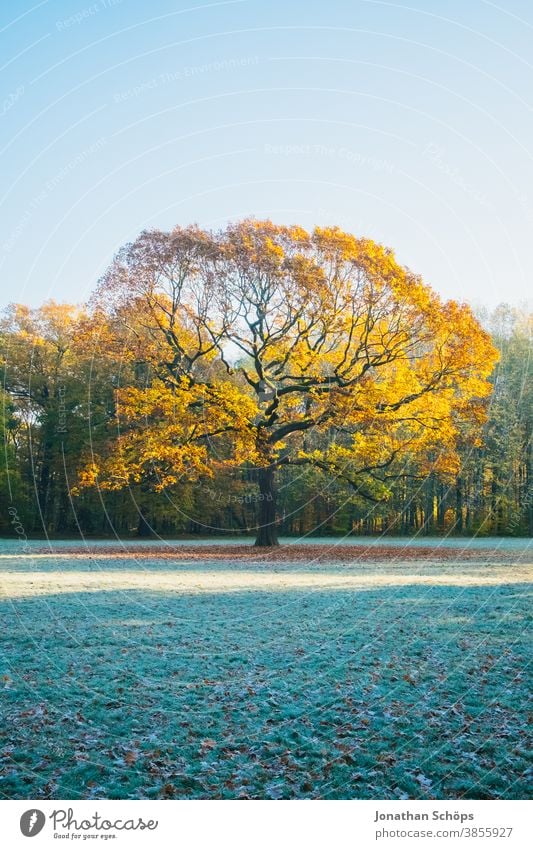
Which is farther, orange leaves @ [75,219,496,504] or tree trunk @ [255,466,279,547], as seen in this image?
tree trunk @ [255,466,279,547]

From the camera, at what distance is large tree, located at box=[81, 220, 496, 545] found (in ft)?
102

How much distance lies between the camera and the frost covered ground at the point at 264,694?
242 inches

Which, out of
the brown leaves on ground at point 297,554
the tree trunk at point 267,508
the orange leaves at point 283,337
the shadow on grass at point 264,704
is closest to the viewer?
the shadow on grass at point 264,704

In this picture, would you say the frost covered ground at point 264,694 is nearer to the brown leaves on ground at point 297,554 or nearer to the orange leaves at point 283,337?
the brown leaves on ground at point 297,554

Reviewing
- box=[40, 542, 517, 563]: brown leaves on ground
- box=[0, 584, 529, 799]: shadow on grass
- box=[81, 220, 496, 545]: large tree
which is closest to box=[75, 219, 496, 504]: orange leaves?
box=[81, 220, 496, 545]: large tree

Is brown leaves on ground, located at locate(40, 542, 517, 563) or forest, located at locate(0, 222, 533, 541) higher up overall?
forest, located at locate(0, 222, 533, 541)

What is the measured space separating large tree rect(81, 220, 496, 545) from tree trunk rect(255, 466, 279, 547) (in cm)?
7

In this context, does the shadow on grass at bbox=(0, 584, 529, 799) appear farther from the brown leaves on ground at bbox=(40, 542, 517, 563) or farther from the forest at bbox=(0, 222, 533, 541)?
the forest at bbox=(0, 222, 533, 541)

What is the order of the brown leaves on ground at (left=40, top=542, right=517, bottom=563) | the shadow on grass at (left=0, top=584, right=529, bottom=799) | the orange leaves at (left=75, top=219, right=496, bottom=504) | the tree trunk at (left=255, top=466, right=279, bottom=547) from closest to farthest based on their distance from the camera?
the shadow on grass at (left=0, top=584, right=529, bottom=799), the brown leaves on ground at (left=40, top=542, right=517, bottom=563), the orange leaves at (left=75, top=219, right=496, bottom=504), the tree trunk at (left=255, top=466, right=279, bottom=547)

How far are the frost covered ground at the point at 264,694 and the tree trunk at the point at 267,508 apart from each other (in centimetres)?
1579

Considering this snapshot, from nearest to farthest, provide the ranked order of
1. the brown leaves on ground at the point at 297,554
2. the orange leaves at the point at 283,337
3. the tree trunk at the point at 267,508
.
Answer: the brown leaves on ground at the point at 297,554 → the orange leaves at the point at 283,337 → the tree trunk at the point at 267,508

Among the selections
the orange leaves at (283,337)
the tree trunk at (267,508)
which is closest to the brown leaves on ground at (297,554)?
the tree trunk at (267,508)
